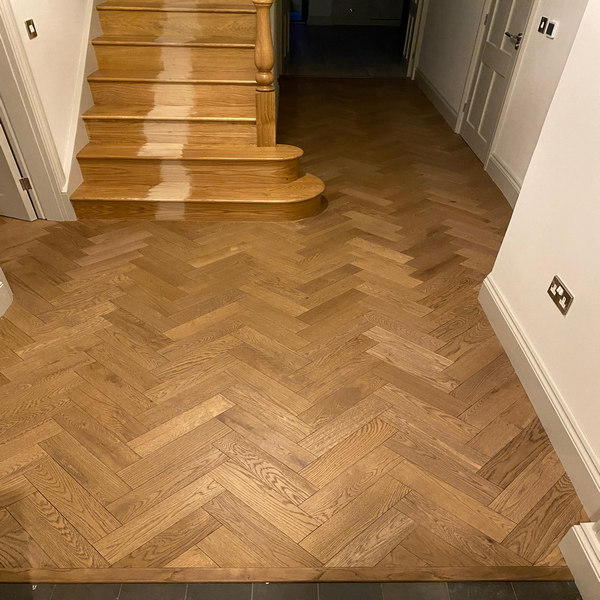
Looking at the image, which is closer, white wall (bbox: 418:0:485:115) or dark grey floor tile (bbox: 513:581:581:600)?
dark grey floor tile (bbox: 513:581:581:600)

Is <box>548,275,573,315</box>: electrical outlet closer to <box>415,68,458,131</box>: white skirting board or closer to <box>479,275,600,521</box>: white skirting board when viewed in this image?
<box>479,275,600,521</box>: white skirting board

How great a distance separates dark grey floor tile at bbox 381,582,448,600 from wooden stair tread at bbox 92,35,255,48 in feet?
10.8

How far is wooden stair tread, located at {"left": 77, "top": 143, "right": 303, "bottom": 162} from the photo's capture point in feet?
10.2

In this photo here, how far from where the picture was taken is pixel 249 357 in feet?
7.18

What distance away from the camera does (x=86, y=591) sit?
1424 mm

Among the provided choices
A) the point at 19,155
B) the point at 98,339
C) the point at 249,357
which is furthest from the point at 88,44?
the point at 249,357

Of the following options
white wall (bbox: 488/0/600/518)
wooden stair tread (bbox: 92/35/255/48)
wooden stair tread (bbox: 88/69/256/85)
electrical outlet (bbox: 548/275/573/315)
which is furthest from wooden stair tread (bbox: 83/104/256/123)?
electrical outlet (bbox: 548/275/573/315)

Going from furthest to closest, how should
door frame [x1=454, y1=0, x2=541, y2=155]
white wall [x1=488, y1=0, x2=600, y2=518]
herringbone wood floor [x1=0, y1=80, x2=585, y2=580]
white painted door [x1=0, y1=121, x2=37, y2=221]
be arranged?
door frame [x1=454, y1=0, x2=541, y2=155] < white painted door [x1=0, y1=121, x2=37, y2=221] < white wall [x1=488, y1=0, x2=600, y2=518] < herringbone wood floor [x1=0, y1=80, x2=585, y2=580]

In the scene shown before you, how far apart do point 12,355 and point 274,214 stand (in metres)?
1.71

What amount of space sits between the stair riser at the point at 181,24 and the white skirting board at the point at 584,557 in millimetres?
3534

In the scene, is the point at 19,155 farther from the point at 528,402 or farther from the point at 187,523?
the point at 528,402

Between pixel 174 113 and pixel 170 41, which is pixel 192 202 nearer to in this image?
pixel 174 113

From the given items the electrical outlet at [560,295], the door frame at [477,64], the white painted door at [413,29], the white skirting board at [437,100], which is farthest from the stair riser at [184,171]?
the white painted door at [413,29]

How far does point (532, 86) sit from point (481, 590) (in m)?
3.14
